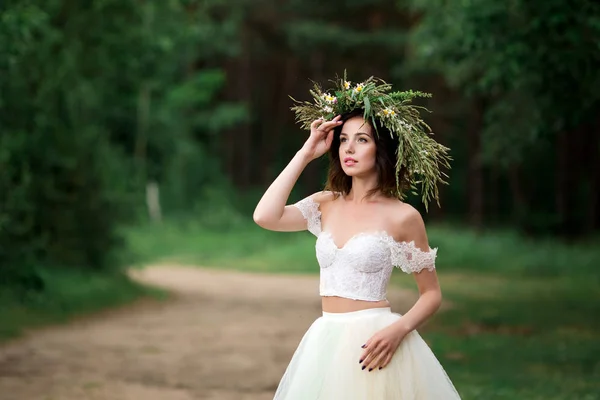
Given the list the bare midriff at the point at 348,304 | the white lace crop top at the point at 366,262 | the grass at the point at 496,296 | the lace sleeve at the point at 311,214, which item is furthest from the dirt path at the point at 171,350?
the white lace crop top at the point at 366,262

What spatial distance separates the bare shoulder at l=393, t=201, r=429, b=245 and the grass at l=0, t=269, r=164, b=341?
943 centimetres

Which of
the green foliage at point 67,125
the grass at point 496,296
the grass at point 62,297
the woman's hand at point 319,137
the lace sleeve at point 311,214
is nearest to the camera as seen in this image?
the woman's hand at point 319,137

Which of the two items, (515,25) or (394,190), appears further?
(515,25)

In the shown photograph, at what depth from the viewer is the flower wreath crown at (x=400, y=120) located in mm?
4855

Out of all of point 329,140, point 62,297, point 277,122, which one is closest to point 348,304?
point 329,140

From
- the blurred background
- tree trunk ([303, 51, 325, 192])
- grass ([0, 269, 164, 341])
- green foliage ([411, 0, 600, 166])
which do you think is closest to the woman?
the blurred background

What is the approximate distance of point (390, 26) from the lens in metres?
45.0

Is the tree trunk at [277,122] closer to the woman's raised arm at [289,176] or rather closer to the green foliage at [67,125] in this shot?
the green foliage at [67,125]

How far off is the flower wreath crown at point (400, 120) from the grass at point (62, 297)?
9249 mm

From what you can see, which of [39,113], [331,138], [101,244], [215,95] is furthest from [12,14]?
[215,95]

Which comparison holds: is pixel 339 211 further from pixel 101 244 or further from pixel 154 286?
pixel 154 286

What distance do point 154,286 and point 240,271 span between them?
546 centimetres

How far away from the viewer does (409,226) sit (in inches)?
190

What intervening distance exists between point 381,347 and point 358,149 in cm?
89
